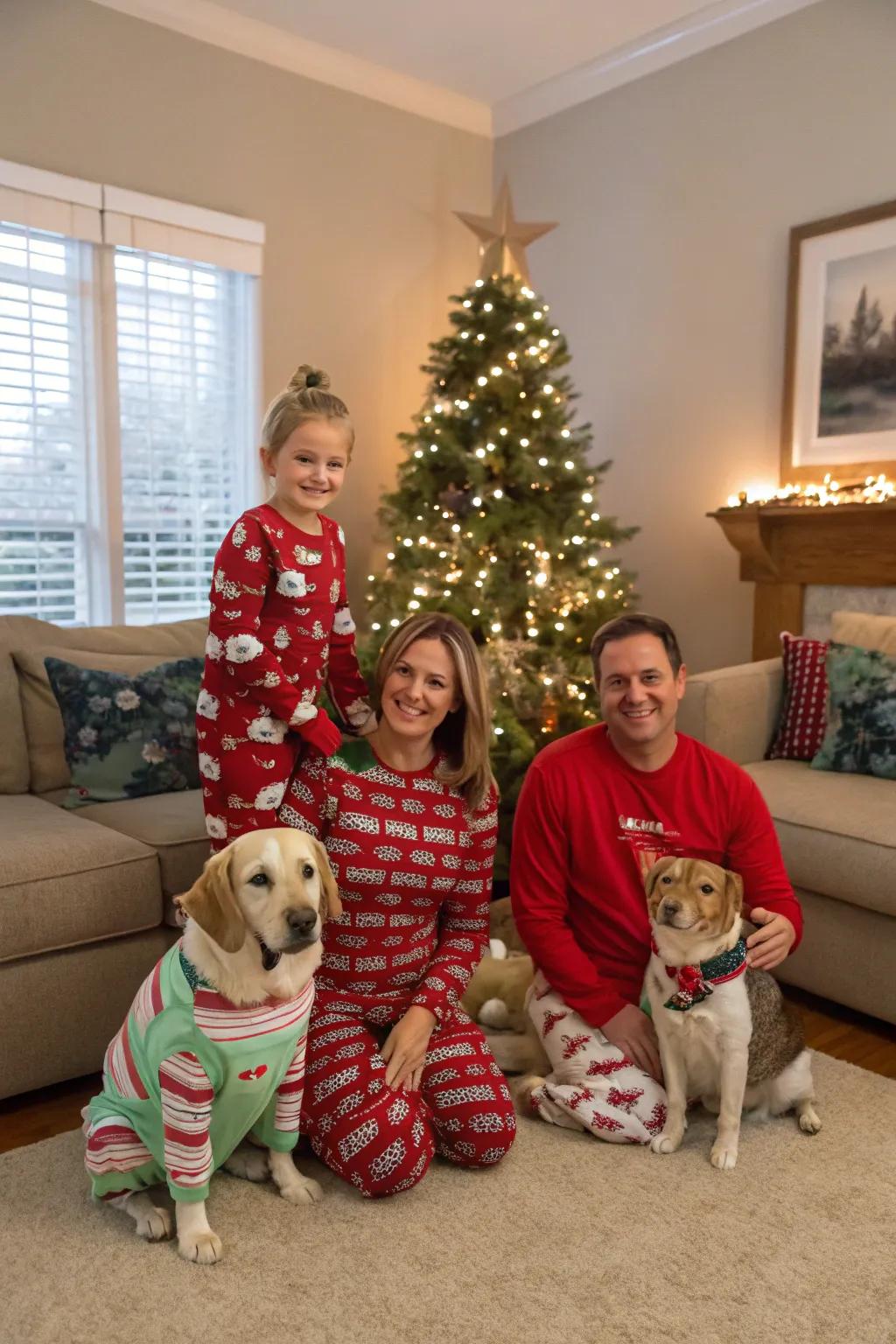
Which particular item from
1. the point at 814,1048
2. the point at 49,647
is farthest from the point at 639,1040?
the point at 49,647

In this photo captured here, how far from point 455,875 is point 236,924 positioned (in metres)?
0.57

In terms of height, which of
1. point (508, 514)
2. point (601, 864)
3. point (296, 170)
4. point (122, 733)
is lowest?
point (601, 864)

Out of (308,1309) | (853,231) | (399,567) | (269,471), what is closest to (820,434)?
(853,231)

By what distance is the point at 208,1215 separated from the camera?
1.80 m

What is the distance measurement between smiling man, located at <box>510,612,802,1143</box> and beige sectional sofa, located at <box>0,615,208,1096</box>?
0.82 m

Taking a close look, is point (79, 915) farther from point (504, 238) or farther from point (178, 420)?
point (504, 238)

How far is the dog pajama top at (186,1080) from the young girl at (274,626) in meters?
0.48

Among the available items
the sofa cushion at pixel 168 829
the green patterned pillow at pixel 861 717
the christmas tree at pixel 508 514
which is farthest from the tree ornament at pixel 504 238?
the sofa cushion at pixel 168 829

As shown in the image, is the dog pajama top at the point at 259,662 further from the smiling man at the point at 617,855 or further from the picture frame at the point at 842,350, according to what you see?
the picture frame at the point at 842,350

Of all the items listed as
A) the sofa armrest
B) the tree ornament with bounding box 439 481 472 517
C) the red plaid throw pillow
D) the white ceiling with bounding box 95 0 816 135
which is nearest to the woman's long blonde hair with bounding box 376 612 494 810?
the sofa armrest

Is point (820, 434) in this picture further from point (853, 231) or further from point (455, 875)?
point (455, 875)

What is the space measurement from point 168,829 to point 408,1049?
0.87 m

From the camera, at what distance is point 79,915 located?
2250 mm

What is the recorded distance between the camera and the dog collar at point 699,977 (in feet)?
6.33
